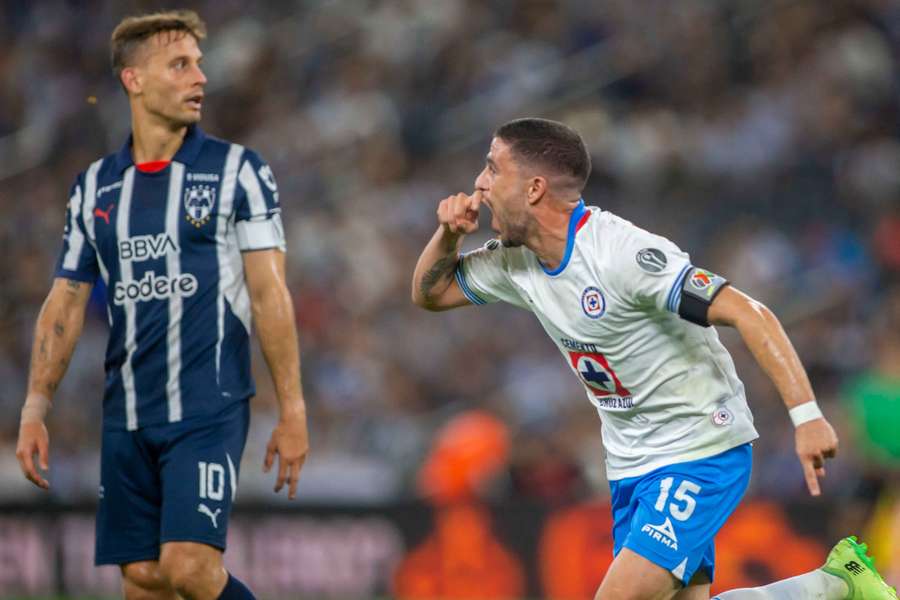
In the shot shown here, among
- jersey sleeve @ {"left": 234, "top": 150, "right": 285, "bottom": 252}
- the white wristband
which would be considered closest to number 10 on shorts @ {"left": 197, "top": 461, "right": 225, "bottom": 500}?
jersey sleeve @ {"left": 234, "top": 150, "right": 285, "bottom": 252}

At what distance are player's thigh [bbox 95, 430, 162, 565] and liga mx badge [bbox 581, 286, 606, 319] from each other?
175 cm

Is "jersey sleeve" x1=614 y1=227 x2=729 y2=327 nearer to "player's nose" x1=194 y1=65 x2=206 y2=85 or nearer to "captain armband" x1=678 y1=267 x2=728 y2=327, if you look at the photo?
"captain armband" x1=678 y1=267 x2=728 y2=327

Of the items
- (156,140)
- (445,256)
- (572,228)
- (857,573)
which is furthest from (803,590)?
(156,140)

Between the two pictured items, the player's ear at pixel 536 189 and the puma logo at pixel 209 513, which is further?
the puma logo at pixel 209 513

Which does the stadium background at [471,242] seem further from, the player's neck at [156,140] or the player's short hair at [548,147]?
the player's neck at [156,140]

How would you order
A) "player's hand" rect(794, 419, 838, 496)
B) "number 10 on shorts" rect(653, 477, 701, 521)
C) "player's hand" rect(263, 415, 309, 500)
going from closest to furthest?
"player's hand" rect(794, 419, 838, 496) < "number 10 on shorts" rect(653, 477, 701, 521) < "player's hand" rect(263, 415, 309, 500)

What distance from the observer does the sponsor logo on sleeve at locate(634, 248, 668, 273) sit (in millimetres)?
4797

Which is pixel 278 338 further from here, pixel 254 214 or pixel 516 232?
pixel 516 232

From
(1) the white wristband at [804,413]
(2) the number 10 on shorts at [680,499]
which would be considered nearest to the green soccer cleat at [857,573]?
(2) the number 10 on shorts at [680,499]

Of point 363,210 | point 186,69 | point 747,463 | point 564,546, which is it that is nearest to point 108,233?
point 186,69

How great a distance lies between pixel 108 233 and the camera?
5.52 m

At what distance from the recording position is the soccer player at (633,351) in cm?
486

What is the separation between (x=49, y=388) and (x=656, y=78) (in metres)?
8.39

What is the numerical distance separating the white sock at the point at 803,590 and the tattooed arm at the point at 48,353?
8.73ft
